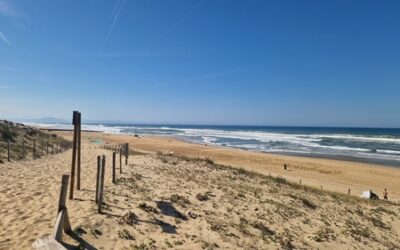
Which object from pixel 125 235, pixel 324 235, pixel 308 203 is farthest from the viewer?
pixel 308 203

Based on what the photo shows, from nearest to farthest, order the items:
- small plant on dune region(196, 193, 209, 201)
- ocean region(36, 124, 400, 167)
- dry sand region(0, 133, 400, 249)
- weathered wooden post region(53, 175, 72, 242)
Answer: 1. weathered wooden post region(53, 175, 72, 242)
2. dry sand region(0, 133, 400, 249)
3. small plant on dune region(196, 193, 209, 201)
4. ocean region(36, 124, 400, 167)

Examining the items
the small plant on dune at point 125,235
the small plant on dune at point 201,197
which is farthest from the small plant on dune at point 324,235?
the small plant on dune at point 125,235

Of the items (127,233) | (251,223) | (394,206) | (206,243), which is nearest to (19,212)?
(127,233)

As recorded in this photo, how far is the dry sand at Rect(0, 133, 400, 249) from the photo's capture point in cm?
802

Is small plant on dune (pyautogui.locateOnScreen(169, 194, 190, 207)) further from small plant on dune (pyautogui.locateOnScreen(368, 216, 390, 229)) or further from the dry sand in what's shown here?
small plant on dune (pyautogui.locateOnScreen(368, 216, 390, 229))

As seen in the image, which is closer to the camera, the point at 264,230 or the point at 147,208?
the point at 264,230

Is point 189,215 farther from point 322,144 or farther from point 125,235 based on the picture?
point 322,144

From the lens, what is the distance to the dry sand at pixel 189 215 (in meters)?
8.02

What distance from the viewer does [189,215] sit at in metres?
9.98

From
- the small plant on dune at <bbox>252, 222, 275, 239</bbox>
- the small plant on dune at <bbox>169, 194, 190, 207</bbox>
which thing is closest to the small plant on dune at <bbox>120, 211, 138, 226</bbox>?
the small plant on dune at <bbox>169, 194, 190, 207</bbox>

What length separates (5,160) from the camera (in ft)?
58.6

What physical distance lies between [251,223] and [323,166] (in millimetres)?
24196

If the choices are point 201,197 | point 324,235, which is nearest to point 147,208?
point 201,197

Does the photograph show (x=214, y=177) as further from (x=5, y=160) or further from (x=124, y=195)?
(x=5, y=160)
